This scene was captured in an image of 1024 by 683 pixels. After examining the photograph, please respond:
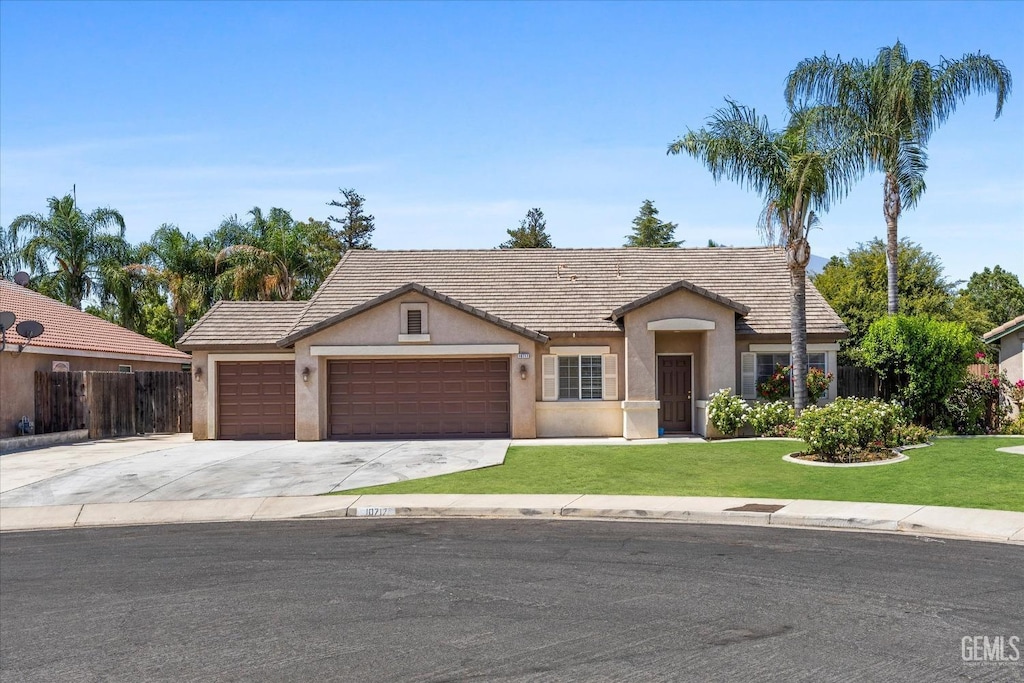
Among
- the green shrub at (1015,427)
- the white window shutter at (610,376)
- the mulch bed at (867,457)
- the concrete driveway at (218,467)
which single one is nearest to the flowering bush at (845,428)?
the mulch bed at (867,457)

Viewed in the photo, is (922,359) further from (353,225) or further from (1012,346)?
(353,225)

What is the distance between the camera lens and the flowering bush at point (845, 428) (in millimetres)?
17797

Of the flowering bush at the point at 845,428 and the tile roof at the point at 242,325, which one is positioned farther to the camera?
the tile roof at the point at 242,325

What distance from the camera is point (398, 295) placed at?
24266 mm

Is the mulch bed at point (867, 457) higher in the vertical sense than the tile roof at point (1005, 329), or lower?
lower

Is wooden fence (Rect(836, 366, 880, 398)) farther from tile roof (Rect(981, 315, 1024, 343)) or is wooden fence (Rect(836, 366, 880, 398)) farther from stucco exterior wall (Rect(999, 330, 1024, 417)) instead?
tile roof (Rect(981, 315, 1024, 343))

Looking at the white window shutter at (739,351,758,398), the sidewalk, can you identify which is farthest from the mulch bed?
the white window shutter at (739,351,758,398)

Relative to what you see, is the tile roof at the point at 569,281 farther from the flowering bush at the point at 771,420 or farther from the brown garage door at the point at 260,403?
the flowering bush at the point at 771,420

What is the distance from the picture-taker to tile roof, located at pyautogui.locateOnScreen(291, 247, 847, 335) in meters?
25.4

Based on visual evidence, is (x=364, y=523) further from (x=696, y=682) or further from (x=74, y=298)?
(x=74, y=298)

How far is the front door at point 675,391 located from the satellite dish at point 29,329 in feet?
60.2

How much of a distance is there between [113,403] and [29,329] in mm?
3347

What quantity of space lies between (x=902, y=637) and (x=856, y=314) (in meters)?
32.0

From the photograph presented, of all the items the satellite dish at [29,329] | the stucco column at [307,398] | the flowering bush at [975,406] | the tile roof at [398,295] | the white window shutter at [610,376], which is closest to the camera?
the flowering bush at [975,406]
